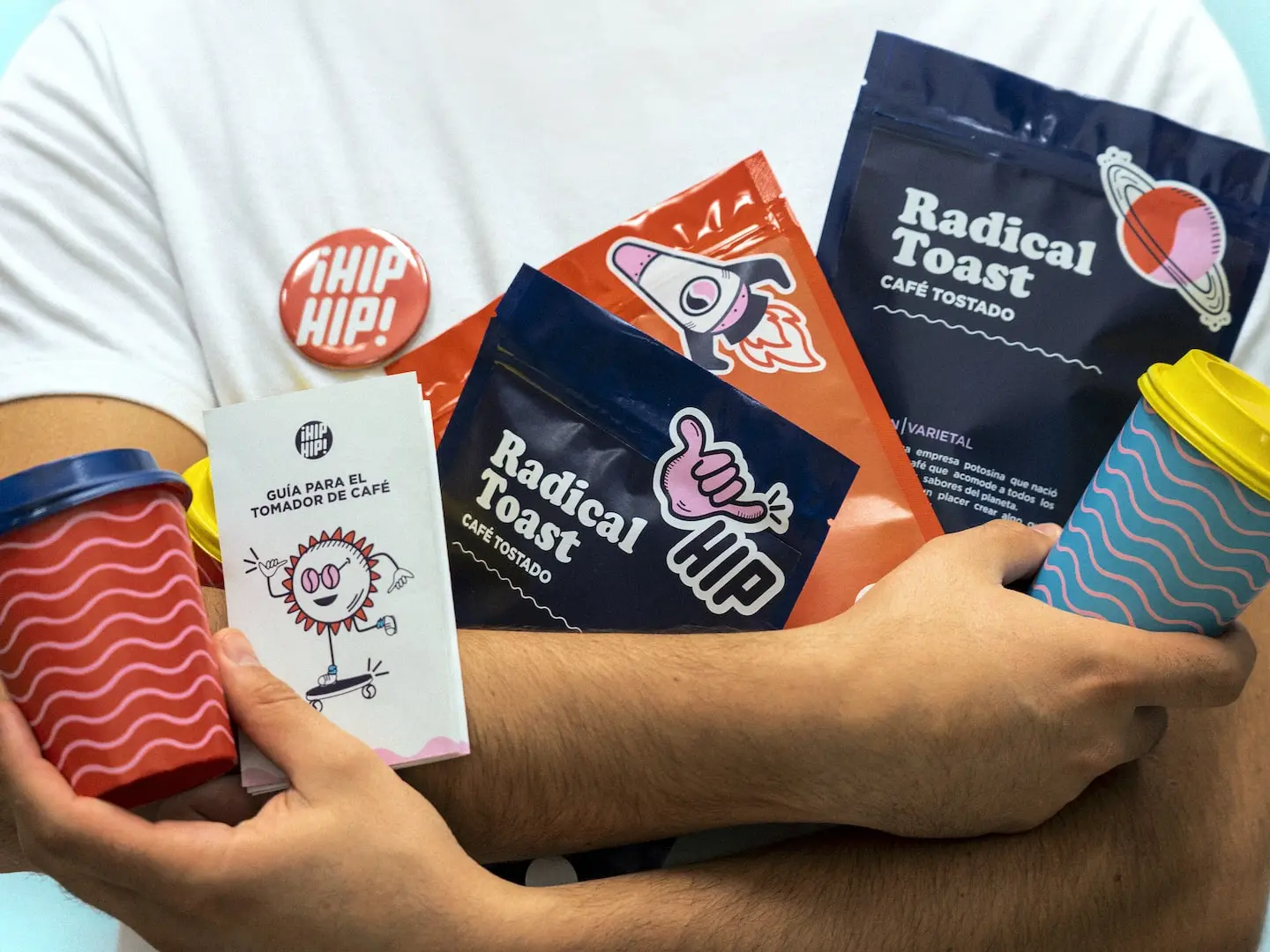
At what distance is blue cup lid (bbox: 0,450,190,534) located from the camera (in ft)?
1.62

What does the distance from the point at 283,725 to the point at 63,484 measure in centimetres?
17

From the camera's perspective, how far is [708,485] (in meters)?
0.77

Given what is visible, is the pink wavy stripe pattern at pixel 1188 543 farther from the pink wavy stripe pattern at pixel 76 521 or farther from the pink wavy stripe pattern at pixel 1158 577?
the pink wavy stripe pattern at pixel 76 521

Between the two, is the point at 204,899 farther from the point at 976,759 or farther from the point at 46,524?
the point at 976,759

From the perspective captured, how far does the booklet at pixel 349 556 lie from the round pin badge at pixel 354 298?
255 mm

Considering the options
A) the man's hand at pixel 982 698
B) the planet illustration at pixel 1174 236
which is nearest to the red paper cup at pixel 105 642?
the man's hand at pixel 982 698

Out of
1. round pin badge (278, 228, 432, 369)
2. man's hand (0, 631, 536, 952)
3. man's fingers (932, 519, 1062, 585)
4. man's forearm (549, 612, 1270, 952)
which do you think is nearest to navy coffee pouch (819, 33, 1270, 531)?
man's fingers (932, 519, 1062, 585)

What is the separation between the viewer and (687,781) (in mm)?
684

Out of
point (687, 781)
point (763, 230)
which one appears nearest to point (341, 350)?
point (763, 230)

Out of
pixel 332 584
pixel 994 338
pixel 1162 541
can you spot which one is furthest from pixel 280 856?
pixel 994 338

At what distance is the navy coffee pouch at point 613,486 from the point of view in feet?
2.49

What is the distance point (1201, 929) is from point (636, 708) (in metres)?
0.43

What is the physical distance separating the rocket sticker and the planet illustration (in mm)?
314

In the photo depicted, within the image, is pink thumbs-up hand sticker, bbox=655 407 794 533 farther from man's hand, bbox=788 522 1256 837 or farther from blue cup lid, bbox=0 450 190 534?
blue cup lid, bbox=0 450 190 534
